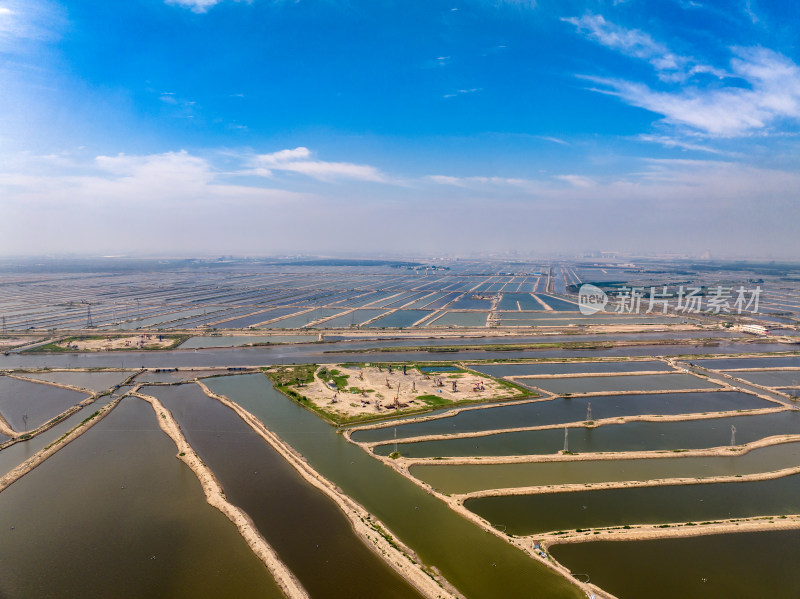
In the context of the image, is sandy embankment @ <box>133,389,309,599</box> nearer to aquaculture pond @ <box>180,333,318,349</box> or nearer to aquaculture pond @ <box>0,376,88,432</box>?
aquaculture pond @ <box>0,376,88,432</box>

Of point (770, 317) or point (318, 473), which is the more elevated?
point (770, 317)

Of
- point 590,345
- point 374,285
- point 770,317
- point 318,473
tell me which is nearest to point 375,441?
point 318,473

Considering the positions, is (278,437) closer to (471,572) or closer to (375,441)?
(375,441)

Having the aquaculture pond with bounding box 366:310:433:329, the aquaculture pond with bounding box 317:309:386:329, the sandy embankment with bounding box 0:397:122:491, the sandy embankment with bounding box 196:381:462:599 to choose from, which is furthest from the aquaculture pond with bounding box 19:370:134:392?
the aquaculture pond with bounding box 366:310:433:329

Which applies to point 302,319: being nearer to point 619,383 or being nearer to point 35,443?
point 35,443

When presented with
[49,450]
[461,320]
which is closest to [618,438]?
[49,450]
